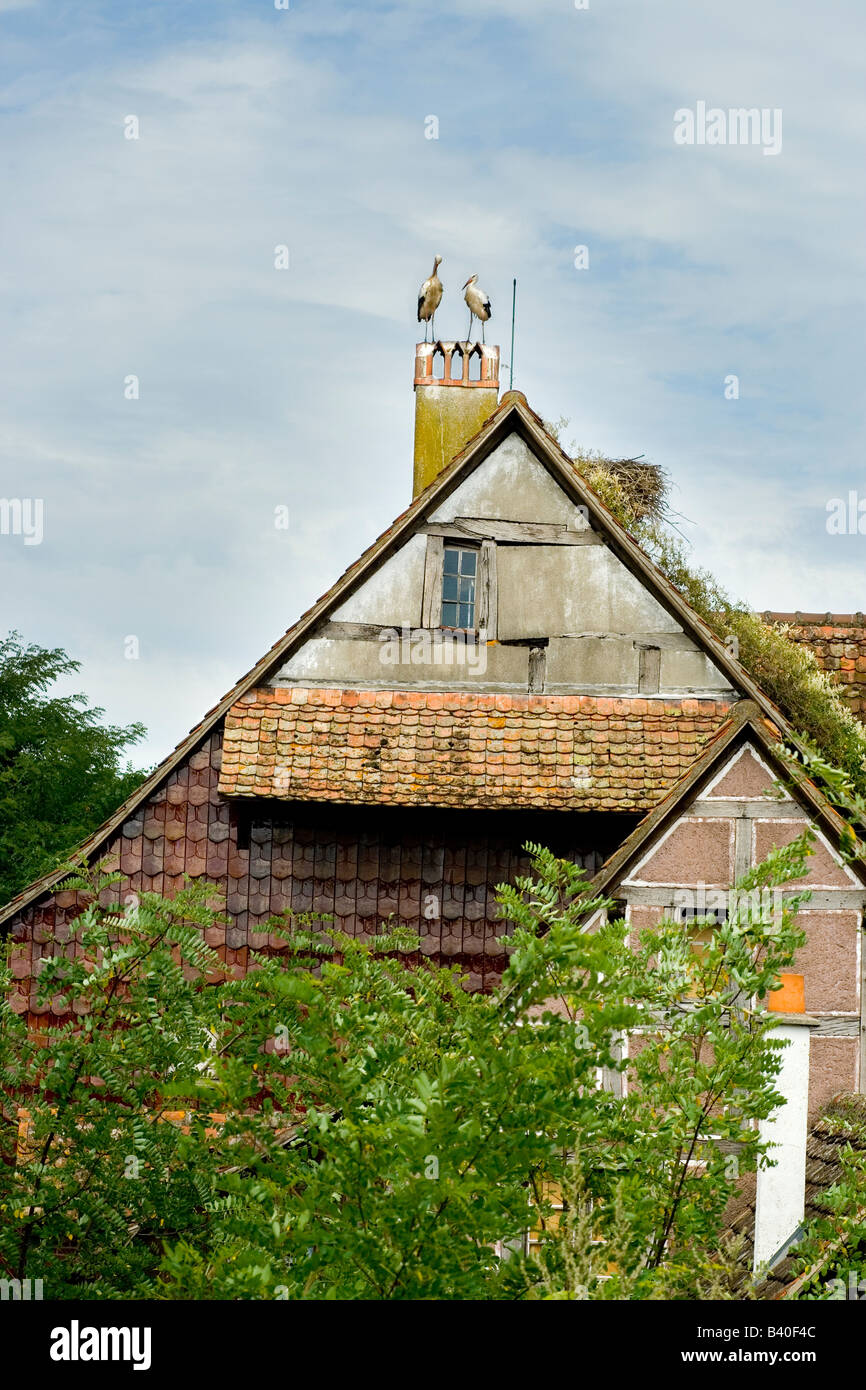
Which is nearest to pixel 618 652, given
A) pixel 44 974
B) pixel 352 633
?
pixel 352 633

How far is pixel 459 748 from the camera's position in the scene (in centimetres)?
1100

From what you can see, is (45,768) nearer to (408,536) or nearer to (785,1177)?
(408,536)

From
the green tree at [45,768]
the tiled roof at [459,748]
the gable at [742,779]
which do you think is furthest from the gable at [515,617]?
the green tree at [45,768]

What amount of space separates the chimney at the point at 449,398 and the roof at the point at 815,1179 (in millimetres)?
8497

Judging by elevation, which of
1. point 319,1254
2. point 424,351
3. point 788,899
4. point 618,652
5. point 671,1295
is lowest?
point 671,1295

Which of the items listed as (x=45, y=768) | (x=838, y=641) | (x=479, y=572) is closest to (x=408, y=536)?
(x=479, y=572)

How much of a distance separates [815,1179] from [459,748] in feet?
15.9

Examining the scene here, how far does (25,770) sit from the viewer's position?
3055 centimetres

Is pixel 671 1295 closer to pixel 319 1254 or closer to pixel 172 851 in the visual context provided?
pixel 319 1254

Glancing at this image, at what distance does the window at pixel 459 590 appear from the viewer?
38.0ft

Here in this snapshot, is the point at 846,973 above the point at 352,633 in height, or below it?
below

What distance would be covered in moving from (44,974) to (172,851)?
6547 mm
